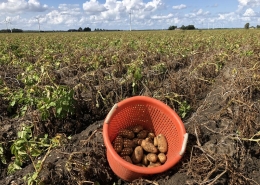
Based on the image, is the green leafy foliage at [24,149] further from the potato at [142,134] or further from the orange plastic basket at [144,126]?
the potato at [142,134]

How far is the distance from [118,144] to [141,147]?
0.25 m

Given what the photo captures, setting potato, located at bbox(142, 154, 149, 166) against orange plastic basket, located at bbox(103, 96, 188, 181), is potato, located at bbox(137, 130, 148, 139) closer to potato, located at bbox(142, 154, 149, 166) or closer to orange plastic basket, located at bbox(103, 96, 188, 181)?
orange plastic basket, located at bbox(103, 96, 188, 181)

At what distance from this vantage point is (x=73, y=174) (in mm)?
2609

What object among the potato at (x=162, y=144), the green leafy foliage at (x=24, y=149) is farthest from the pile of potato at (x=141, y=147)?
the green leafy foliage at (x=24, y=149)

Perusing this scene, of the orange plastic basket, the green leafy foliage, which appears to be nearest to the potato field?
the green leafy foliage

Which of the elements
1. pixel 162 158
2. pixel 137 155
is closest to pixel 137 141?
pixel 137 155

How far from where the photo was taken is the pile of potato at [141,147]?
9.28 ft

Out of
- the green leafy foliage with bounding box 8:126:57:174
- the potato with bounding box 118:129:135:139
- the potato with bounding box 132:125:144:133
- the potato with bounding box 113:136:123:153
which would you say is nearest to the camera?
the green leafy foliage with bounding box 8:126:57:174

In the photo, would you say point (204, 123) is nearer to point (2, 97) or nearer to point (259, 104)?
point (259, 104)

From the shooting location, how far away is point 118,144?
2996 mm

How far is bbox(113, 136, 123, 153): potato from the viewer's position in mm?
2952

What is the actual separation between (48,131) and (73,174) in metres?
1.03

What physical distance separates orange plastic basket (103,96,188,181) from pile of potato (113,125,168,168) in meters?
0.08

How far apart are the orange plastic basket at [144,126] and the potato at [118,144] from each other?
0.18 ft
